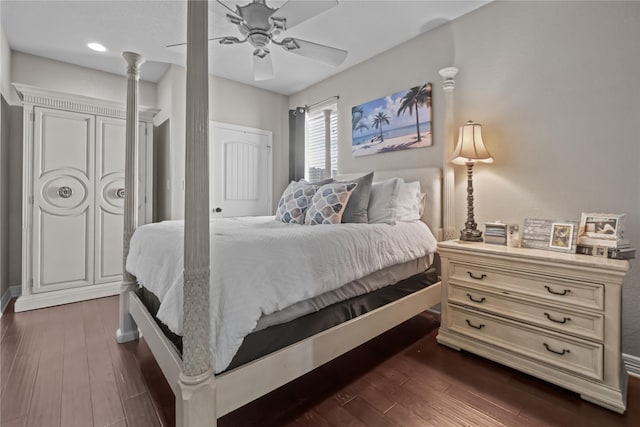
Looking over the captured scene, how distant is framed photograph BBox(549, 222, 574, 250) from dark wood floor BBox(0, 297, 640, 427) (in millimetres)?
809

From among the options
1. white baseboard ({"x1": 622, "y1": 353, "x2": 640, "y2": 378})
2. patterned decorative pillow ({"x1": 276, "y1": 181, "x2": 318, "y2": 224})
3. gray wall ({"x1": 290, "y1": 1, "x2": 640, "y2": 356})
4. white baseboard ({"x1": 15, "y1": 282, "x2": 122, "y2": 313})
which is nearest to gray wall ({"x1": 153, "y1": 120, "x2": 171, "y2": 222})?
white baseboard ({"x1": 15, "y1": 282, "x2": 122, "y2": 313})

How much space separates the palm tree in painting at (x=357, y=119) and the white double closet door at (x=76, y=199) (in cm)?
266

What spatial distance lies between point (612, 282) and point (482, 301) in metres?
0.66

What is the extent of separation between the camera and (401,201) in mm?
2488

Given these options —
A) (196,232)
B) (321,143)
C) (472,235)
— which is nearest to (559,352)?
(472,235)

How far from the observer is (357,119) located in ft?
11.3

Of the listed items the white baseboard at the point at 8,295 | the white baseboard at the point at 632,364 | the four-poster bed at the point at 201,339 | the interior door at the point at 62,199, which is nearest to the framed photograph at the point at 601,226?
the white baseboard at the point at 632,364

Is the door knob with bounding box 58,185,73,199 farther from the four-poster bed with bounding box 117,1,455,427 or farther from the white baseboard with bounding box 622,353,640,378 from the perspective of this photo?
the white baseboard with bounding box 622,353,640,378

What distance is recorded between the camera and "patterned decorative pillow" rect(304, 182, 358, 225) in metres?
2.21

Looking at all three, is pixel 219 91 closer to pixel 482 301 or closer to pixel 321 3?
pixel 321 3

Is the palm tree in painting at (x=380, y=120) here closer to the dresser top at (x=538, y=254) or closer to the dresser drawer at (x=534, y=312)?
the dresser top at (x=538, y=254)

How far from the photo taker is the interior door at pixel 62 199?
297cm

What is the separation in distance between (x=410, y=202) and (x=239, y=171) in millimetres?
2434

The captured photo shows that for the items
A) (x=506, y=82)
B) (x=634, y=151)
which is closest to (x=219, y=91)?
(x=506, y=82)
